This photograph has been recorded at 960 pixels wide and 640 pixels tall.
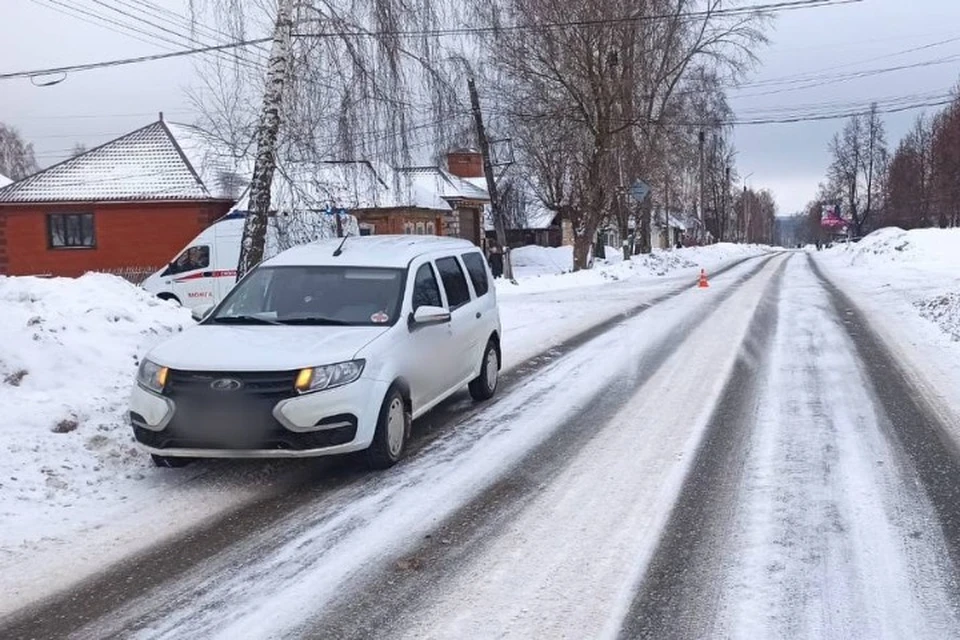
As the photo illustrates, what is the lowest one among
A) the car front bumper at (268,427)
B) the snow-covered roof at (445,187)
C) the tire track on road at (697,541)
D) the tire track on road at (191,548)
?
the tire track on road at (191,548)

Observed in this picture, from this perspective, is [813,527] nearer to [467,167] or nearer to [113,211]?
[113,211]

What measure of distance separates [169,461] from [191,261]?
16.2 m

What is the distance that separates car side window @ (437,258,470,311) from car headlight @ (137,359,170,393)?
8.85 feet

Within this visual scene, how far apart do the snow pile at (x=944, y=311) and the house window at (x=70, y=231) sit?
1017 inches

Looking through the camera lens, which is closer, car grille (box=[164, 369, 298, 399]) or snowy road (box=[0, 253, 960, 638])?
snowy road (box=[0, 253, 960, 638])

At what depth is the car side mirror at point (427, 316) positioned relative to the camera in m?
7.05

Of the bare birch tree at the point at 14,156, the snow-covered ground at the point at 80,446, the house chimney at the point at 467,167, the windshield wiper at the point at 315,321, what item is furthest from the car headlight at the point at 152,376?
the bare birch tree at the point at 14,156

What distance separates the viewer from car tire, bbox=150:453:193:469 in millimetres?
6324

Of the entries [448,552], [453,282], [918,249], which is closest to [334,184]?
[453,282]

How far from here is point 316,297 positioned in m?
7.34

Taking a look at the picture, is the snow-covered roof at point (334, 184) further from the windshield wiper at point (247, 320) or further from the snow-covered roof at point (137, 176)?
the snow-covered roof at point (137, 176)

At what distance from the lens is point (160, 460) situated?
6.39 m

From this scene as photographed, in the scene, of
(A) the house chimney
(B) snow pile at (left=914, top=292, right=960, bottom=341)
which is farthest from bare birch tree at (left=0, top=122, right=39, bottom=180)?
(B) snow pile at (left=914, top=292, right=960, bottom=341)

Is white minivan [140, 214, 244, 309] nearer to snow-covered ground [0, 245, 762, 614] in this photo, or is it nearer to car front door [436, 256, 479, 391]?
snow-covered ground [0, 245, 762, 614]
